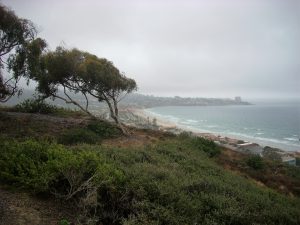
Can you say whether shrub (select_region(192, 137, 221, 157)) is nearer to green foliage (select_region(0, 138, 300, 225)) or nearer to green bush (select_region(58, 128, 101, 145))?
green bush (select_region(58, 128, 101, 145))

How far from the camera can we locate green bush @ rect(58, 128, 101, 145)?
14.4 metres

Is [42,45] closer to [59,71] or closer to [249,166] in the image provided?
[59,71]

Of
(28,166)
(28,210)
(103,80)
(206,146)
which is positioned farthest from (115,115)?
(28,210)

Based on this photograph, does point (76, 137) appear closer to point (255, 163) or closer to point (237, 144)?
point (255, 163)

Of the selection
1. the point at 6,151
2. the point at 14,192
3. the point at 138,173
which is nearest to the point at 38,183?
the point at 14,192

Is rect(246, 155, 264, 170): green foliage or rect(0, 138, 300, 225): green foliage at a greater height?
rect(0, 138, 300, 225): green foliage

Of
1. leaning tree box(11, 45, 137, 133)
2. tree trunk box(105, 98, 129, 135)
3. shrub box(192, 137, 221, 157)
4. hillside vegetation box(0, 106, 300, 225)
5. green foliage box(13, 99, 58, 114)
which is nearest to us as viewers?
hillside vegetation box(0, 106, 300, 225)

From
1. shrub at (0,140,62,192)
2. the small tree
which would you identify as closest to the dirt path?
shrub at (0,140,62,192)

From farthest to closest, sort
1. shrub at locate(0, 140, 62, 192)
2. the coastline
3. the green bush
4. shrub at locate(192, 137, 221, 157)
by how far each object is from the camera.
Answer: the coastline < shrub at locate(192, 137, 221, 157) < the green bush < shrub at locate(0, 140, 62, 192)

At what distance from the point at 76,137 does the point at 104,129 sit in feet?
11.6

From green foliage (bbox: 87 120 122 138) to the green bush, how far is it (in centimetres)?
158

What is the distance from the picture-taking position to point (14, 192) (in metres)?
6.49

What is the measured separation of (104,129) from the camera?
1814 centimetres

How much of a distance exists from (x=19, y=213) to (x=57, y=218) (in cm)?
80
